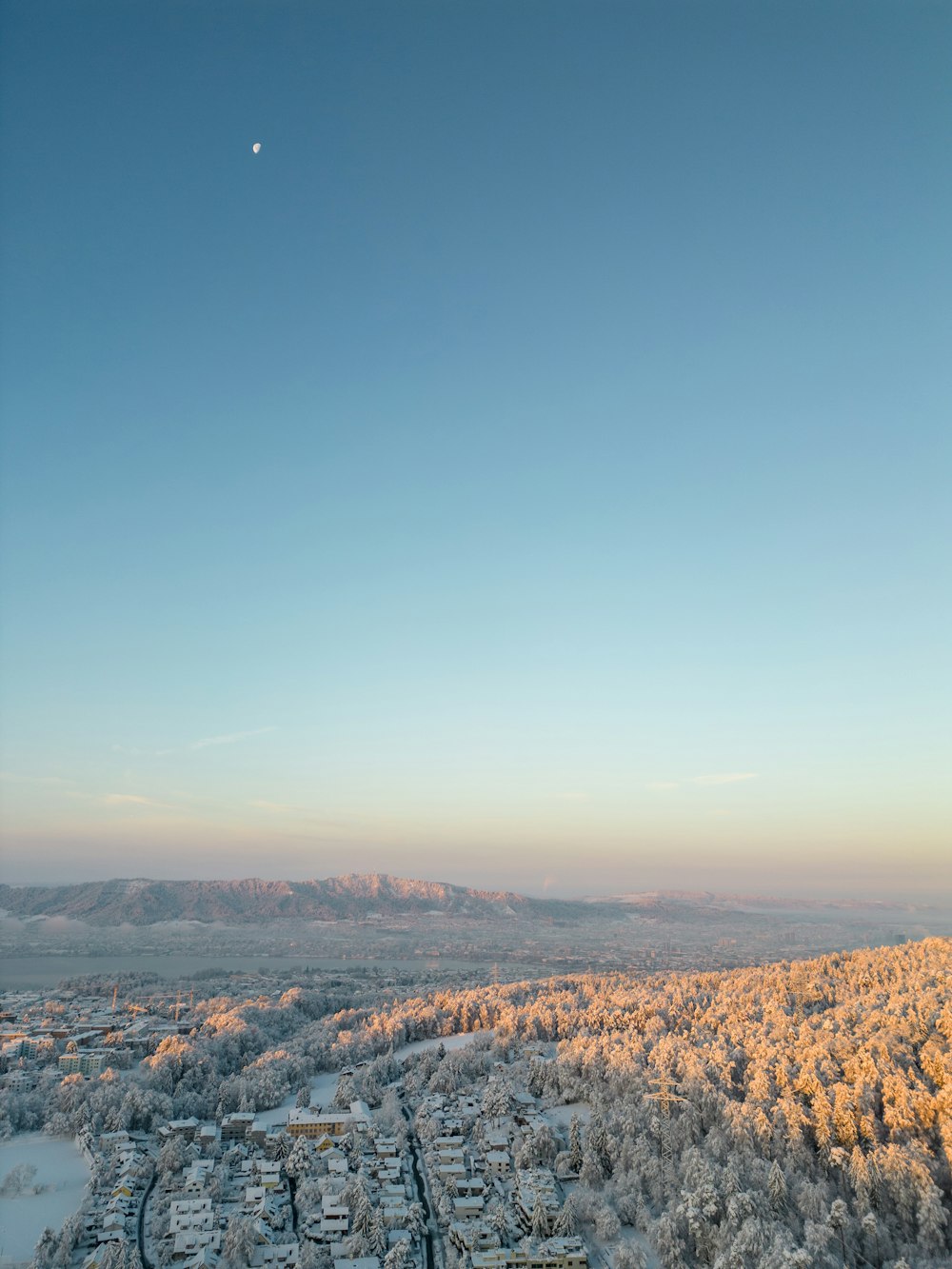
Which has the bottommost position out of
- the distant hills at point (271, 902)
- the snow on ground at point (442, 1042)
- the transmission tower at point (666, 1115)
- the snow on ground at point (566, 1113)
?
the distant hills at point (271, 902)

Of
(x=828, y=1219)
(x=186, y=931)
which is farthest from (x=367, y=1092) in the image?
(x=186, y=931)

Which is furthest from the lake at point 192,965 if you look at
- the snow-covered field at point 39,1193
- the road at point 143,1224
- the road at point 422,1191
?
the road at point 422,1191

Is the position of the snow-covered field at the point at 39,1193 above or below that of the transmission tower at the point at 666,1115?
below

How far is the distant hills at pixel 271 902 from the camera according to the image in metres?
91.1

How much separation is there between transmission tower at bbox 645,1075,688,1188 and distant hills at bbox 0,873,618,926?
68.0 metres

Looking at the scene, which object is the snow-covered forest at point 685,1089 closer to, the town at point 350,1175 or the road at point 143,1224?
the town at point 350,1175

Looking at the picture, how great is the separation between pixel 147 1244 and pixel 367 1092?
33.8 feet

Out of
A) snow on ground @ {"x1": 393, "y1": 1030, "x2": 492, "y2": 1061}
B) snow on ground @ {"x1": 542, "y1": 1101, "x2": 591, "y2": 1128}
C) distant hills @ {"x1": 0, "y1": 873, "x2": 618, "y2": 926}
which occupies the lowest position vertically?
distant hills @ {"x1": 0, "y1": 873, "x2": 618, "y2": 926}

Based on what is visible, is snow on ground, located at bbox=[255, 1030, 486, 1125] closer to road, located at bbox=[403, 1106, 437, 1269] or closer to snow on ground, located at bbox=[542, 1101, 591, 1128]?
road, located at bbox=[403, 1106, 437, 1269]

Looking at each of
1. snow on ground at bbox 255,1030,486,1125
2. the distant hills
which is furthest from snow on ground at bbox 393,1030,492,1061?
the distant hills

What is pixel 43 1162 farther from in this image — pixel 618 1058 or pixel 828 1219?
pixel 828 1219

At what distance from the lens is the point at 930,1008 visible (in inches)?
990

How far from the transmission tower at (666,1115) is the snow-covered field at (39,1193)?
14816mm

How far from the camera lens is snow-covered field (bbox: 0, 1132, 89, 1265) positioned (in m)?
16.5
